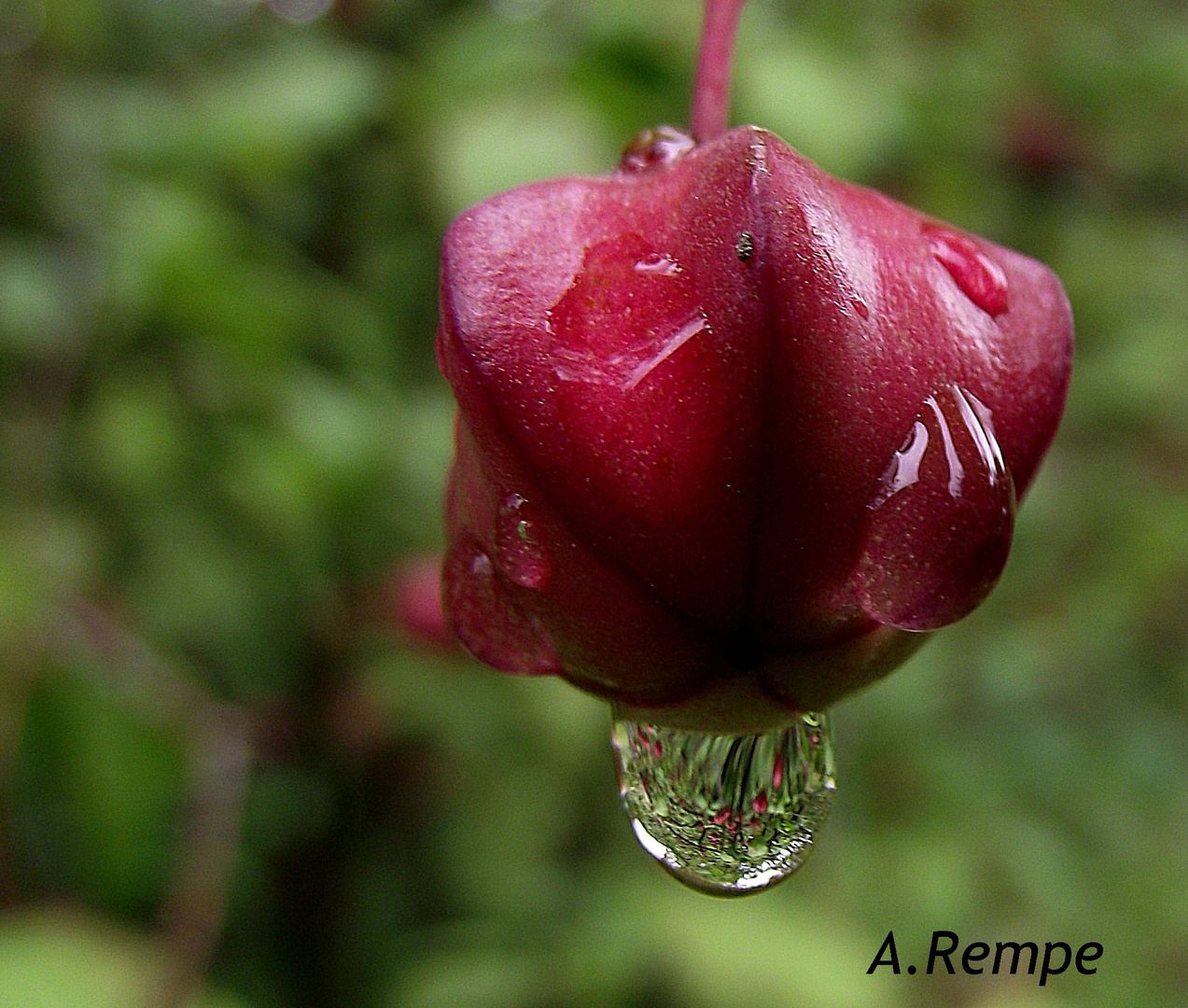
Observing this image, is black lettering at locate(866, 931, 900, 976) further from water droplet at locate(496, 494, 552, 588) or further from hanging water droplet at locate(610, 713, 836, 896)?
water droplet at locate(496, 494, 552, 588)

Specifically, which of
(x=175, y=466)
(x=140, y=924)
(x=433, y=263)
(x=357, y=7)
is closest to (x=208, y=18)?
(x=357, y=7)

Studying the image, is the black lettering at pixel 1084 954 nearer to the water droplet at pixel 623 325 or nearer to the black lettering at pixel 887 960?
the black lettering at pixel 887 960

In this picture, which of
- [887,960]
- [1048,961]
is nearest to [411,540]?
[887,960]

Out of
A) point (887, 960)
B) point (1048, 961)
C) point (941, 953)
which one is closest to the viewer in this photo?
point (941, 953)

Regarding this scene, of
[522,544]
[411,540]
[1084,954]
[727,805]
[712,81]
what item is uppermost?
[712,81]

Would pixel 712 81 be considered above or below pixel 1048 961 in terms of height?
above

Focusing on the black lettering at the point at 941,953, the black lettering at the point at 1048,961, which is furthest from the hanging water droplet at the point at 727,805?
the black lettering at the point at 1048,961

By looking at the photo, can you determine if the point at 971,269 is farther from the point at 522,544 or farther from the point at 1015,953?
the point at 1015,953
